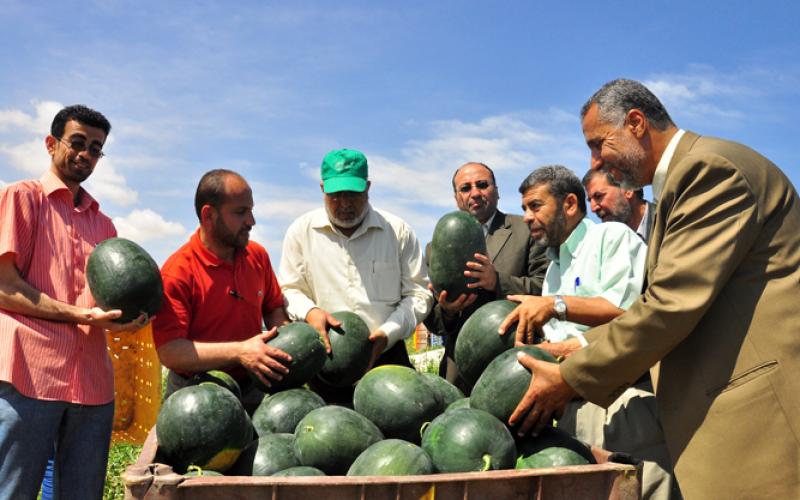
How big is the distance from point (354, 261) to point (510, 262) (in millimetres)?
1445

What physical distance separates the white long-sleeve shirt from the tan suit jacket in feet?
7.51

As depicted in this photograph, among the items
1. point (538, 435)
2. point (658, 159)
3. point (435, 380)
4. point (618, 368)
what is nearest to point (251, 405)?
point (435, 380)

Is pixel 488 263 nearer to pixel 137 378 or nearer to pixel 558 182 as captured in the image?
pixel 558 182

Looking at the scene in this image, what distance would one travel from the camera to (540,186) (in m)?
4.25

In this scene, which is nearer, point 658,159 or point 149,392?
point 658,159

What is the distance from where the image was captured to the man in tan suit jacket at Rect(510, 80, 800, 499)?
2.57 metres

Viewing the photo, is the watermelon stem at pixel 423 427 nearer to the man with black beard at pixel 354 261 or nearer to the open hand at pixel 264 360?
the open hand at pixel 264 360

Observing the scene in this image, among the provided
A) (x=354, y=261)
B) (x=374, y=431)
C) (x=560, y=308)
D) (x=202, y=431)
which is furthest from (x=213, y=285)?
(x=560, y=308)

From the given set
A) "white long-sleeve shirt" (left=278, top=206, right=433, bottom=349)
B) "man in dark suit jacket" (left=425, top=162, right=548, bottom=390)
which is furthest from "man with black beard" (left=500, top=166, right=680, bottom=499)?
"white long-sleeve shirt" (left=278, top=206, right=433, bottom=349)

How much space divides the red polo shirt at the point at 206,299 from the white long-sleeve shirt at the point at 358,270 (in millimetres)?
552

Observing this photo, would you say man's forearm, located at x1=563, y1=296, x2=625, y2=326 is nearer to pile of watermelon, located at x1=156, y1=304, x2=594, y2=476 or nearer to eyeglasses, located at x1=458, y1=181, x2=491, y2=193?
pile of watermelon, located at x1=156, y1=304, x2=594, y2=476

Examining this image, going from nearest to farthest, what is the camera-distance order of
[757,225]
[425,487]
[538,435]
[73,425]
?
[425,487], [757,225], [538,435], [73,425]

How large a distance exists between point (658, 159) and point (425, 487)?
1.79 meters

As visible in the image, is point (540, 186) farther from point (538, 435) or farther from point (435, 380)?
point (538, 435)
